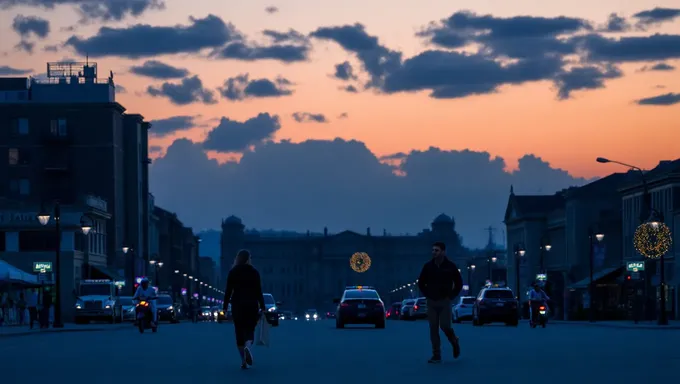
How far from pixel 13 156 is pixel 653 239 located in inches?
2902

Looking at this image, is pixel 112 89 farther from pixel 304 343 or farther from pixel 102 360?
pixel 102 360

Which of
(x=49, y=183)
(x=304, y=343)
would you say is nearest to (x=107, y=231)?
(x=49, y=183)

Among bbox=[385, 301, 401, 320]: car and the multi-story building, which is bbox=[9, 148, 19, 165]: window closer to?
the multi-story building

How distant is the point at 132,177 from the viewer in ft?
426

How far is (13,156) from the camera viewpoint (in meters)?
123

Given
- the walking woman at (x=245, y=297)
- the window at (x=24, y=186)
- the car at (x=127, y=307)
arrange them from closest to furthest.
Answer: the walking woman at (x=245, y=297), the car at (x=127, y=307), the window at (x=24, y=186)

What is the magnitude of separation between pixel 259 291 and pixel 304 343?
38.4 ft

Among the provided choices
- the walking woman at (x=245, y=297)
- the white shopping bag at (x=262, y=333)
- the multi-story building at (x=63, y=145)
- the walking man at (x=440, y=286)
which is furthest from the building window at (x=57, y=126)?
the walking woman at (x=245, y=297)

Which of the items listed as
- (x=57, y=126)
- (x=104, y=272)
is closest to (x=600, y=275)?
(x=104, y=272)

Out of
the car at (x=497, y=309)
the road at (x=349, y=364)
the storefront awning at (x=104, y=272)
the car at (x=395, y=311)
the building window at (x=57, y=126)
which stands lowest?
the car at (x=395, y=311)

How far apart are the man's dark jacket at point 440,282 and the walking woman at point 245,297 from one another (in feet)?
9.37

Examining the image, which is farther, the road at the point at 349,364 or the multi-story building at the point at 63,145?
the multi-story building at the point at 63,145

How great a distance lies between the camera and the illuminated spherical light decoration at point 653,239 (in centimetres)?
6144

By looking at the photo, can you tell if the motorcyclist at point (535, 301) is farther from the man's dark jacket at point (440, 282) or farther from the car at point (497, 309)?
the man's dark jacket at point (440, 282)
